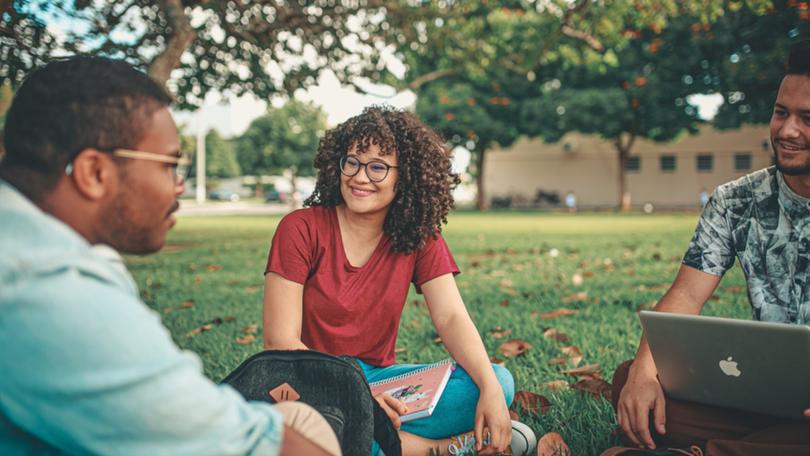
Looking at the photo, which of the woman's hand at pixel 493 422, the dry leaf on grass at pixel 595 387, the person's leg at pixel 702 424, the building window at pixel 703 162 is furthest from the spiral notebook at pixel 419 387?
the building window at pixel 703 162

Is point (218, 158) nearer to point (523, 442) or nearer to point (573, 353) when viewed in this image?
point (573, 353)

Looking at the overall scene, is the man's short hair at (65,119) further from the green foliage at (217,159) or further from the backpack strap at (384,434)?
the green foliage at (217,159)

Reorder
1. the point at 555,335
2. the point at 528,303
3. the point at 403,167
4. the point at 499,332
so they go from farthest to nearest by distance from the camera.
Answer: the point at 528,303
the point at 499,332
the point at 555,335
the point at 403,167

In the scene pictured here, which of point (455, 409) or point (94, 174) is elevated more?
point (94, 174)

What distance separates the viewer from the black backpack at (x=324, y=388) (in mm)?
2014

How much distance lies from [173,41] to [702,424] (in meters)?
6.99

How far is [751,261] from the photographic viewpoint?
106 inches

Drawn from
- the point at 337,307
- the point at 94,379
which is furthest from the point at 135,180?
the point at 337,307

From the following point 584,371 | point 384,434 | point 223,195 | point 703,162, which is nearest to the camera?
point 384,434

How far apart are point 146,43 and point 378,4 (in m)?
3.09

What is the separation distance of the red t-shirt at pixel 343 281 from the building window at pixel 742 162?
37731 mm

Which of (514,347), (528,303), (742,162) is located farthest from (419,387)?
(742,162)

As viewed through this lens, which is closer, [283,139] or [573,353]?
[573,353]

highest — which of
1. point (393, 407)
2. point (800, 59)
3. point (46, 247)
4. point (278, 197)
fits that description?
point (800, 59)
